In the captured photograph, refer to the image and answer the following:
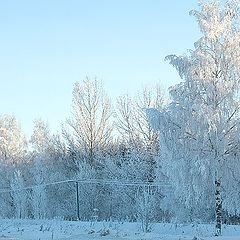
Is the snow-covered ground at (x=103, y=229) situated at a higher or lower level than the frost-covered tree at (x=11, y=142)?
lower

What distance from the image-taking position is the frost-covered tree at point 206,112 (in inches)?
861

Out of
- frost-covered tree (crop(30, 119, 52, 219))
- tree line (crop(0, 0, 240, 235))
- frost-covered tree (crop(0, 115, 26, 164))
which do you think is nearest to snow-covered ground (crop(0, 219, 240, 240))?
tree line (crop(0, 0, 240, 235))

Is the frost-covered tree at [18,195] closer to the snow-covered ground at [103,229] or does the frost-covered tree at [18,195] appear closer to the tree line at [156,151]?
the tree line at [156,151]

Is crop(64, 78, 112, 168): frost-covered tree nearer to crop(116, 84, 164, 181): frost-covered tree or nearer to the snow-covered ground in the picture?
crop(116, 84, 164, 181): frost-covered tree

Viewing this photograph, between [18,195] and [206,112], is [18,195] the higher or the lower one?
the lower one

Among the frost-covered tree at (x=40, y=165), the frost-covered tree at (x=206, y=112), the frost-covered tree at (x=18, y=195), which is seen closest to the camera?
the frost-covered tree at (x=206, y=112)

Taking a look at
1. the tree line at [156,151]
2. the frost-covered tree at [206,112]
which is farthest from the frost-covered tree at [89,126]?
the frost-covered tree at [206,112]

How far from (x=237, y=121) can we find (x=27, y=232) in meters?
10.7

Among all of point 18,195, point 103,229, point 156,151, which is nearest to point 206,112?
point 103,229

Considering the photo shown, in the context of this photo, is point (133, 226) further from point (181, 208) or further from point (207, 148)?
point (181, 208)

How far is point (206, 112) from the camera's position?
21.5m

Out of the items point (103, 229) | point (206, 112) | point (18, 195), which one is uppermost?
point (206, 112)

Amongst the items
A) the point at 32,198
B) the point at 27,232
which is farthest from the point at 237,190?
the point at 32,198

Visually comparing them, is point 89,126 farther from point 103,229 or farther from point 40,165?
point 103,229
